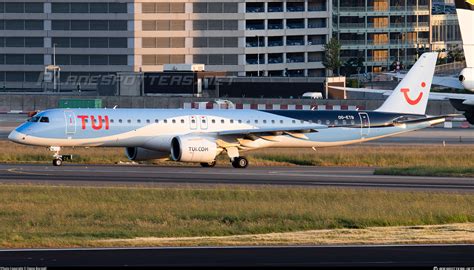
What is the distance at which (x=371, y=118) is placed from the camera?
6506cm

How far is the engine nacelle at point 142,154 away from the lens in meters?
59.8

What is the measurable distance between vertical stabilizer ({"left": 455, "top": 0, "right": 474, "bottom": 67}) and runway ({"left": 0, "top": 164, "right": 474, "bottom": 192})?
232 inches

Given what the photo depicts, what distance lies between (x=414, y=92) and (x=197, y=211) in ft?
104

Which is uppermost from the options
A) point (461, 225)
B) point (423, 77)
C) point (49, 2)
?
point (49, 2)

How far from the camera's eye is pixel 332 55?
158 m

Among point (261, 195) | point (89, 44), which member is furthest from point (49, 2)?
point (261, 195)

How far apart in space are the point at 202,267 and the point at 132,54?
124 meters

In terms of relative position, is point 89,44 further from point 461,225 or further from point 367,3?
point 461,225

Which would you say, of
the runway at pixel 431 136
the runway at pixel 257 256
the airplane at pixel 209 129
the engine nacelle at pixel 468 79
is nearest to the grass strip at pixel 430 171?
the airplane at pixel 209 129

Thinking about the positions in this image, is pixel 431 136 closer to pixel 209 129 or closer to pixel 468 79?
pixel 209 129

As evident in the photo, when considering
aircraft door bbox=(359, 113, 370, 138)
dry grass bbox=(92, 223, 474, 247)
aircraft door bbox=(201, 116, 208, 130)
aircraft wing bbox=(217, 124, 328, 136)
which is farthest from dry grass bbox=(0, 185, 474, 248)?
aircraft door bbox=(359, 113, 370, 138)

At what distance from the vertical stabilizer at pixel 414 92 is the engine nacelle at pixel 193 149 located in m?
12.3

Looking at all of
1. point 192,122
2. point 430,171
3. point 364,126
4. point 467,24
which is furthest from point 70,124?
point 467,24

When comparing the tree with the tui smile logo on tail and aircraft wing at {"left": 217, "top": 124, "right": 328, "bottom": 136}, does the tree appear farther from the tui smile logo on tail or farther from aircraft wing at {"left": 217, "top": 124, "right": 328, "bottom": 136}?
aircraft wing at {"left": 217, "top": 124, "right": 328, "bottom": 136}
